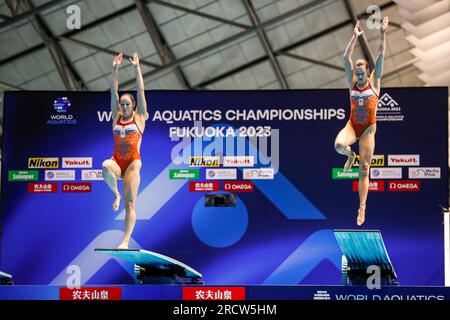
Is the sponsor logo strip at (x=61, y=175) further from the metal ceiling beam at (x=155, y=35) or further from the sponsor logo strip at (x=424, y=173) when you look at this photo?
the metal ceiling beam at (x=155, y=35)

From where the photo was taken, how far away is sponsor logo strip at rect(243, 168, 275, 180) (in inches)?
717

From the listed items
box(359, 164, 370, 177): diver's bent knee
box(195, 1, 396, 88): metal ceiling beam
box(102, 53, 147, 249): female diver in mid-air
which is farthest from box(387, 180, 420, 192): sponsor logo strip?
box(195, 1, 396, 88): metal ceiling beam

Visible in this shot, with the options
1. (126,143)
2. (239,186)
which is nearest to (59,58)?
(239,186)

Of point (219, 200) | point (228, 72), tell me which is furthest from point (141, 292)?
point (228, 72)

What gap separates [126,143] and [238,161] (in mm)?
4391

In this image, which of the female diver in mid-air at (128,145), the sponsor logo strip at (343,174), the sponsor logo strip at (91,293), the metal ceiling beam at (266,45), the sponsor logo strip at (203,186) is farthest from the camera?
the metal ceiling beam at (266,45)

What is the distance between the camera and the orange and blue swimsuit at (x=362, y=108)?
1374cm

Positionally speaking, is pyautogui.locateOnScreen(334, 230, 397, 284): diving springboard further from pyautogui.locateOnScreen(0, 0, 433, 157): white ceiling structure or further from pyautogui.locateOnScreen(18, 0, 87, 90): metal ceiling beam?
pyautogui.locateOnScreen(18, 0, 87, 90): metal ceiling beam

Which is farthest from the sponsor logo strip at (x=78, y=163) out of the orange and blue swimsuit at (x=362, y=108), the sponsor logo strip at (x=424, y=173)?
the orange and blue swimsuit at (x=362, y=108)

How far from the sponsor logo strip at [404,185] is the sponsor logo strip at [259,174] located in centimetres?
212

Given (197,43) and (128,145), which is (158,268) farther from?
(197,43)

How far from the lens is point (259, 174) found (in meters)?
18.2

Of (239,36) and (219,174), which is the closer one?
(219,174)

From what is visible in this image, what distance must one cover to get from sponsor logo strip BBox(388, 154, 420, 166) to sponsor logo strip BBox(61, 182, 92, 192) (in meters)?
5.45
